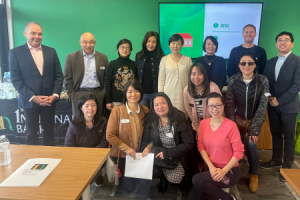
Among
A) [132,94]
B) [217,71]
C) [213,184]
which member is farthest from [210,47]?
[213,184]

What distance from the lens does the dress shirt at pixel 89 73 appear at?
2766mm

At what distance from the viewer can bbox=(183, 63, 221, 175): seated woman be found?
2328mm

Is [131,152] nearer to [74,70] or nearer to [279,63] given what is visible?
[74,70]

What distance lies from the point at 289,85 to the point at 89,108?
2.09m

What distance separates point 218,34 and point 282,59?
4.48ft

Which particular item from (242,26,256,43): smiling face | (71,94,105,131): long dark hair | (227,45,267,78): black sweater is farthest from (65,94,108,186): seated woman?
(242,26,256,43): smiling face

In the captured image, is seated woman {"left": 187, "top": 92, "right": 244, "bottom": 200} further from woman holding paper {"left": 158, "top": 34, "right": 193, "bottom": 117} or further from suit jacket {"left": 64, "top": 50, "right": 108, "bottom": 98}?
suit jacket {"left": 64, "top": 50, "right": 108, "bottom": 98}

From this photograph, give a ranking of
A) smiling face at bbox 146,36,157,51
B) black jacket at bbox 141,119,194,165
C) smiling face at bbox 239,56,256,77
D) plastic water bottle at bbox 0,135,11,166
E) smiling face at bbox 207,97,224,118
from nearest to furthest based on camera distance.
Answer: plastic water bottle at bbox 0,135,11,166, smiling face at bbox 207,97,224,118, black jacket at bbox 141,119,194,165, smiling face at bbox 239,56,256,77, smiling face at bbox 146,36,157,51

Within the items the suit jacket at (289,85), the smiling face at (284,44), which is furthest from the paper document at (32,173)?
the smiling face at (284,44)

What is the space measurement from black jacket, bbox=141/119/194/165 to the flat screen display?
198 cm

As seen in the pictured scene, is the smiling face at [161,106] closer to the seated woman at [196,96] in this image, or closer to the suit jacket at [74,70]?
the seated woman at [196,96]

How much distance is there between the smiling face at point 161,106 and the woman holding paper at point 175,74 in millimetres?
498

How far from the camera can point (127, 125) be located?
225cm

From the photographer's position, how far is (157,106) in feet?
6.95
